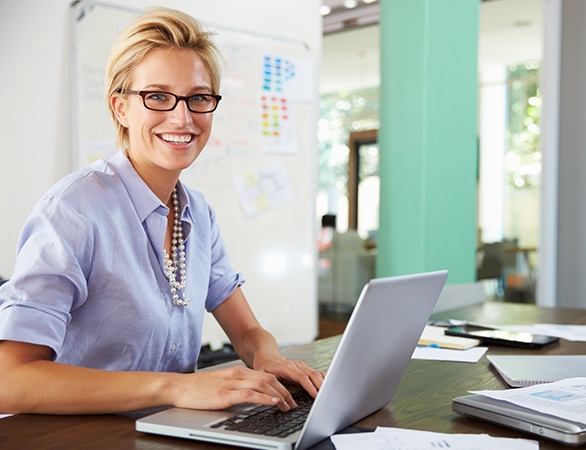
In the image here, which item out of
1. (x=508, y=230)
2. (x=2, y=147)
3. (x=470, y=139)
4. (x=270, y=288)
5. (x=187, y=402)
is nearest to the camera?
(x=187, y=402)

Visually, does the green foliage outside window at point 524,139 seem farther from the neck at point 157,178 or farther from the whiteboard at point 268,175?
the neck at point 157,178

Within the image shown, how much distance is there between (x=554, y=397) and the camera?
1185 mm

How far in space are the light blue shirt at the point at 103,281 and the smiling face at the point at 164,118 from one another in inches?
2.3

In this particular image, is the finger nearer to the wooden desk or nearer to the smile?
the wooden desk

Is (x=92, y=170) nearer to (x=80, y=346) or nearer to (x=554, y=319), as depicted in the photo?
(x=80, y=346)

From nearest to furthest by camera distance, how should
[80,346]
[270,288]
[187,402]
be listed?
[187,402]
[80,346]
[270,288]

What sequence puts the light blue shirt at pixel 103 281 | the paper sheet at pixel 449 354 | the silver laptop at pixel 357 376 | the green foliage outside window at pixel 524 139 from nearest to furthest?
the silver laptop at pixel 357 376, the light blue shirt at pixel 103 281, the paper sheet at pixel 449 354, the green foliage outside window at pixel 524 139

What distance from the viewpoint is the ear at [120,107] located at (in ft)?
4.96

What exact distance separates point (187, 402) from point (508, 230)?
6686mm

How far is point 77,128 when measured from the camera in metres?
3.05

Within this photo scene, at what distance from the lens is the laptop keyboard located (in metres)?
1.00

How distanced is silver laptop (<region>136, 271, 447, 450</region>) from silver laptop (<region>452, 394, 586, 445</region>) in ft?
0.44

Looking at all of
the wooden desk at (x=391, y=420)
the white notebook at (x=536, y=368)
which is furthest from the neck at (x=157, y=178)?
the white notebook at (x=536, y=368)

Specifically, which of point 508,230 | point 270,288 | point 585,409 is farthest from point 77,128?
point 508,230
